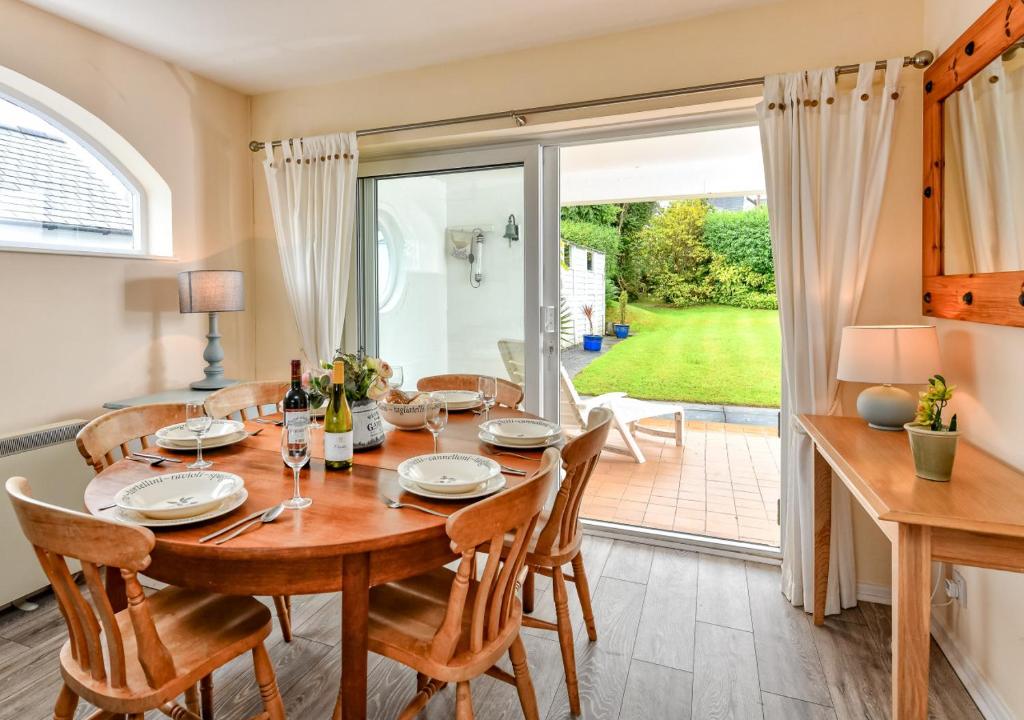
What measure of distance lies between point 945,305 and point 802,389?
0.59 metres

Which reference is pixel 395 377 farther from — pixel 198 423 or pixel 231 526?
pixel 231 526

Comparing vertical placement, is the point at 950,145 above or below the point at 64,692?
above

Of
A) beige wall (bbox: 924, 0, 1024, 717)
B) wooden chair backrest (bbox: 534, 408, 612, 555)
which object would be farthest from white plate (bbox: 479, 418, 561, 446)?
beige wall (bbox: 924, 0, 1024, 717)

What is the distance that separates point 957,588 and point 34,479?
3589 millimetres

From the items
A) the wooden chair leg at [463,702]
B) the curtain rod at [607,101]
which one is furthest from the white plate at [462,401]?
the curtain rod at [607,101]

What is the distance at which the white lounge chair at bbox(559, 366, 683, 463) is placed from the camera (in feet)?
13.6

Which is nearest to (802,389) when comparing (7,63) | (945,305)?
(945,305)

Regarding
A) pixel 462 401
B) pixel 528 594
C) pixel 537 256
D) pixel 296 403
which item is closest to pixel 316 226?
pixel 537 256

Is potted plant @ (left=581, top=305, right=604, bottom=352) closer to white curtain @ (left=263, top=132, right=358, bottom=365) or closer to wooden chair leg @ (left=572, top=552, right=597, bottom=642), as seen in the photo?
white curtain @ (left=263, top=132, right=358, bottom=365)

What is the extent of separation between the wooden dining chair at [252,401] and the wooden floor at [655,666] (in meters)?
0.10

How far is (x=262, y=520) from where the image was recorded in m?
1.27

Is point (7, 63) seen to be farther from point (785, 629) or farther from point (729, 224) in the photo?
point (729, 224)

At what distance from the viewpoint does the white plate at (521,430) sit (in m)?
1.84

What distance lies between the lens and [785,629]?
7.23ft
